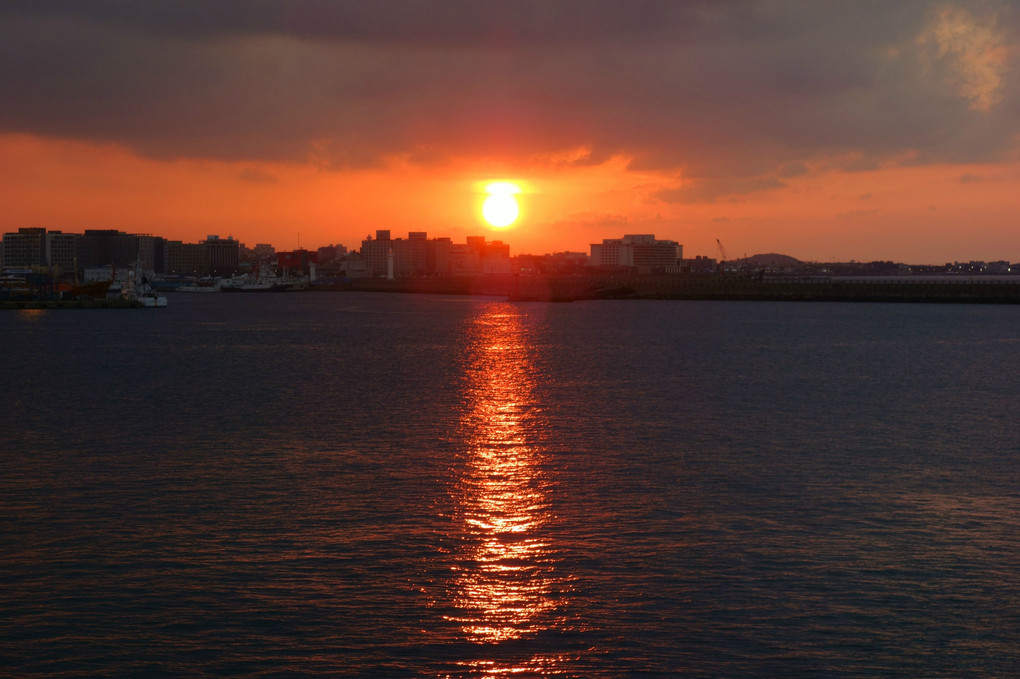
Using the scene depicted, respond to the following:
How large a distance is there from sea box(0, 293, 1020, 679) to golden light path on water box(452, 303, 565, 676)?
94mm

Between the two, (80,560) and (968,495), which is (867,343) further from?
(80,560)

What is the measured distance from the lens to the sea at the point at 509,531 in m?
17.2

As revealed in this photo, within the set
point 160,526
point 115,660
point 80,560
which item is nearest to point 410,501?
point 160,526

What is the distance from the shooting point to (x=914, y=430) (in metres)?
42.9

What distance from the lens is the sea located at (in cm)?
1719

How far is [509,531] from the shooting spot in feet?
81.9

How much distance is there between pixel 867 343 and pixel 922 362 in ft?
73.8

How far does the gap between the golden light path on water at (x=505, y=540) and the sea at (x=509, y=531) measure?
94mm

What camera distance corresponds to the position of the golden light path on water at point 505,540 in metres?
17.9

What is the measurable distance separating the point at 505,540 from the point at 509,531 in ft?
2.99

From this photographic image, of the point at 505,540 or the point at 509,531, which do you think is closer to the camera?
the point at 505,540

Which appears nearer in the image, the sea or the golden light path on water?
the sea

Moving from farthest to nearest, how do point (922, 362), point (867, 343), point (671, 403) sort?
point (867, 343)
point (922, 362)
point (671, 403)

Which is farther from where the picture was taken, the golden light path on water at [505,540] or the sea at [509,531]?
the golden light path on water at [505,540]
